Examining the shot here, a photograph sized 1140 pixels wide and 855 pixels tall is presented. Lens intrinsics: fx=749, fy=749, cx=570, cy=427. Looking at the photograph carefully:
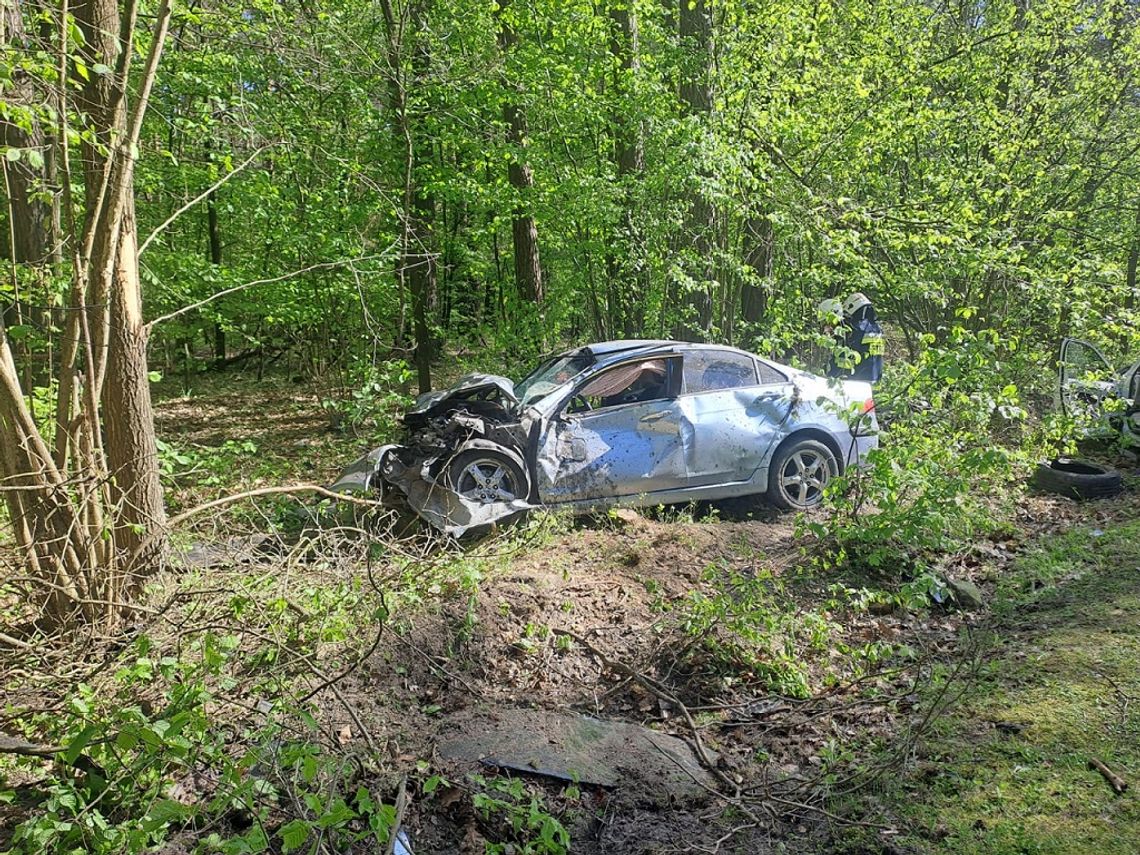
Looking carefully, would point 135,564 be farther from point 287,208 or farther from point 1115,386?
point 1115,386

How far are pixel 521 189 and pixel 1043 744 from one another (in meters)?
8.50

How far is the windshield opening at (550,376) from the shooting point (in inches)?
289

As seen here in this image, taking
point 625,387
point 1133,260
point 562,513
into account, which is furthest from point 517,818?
point 1133,260

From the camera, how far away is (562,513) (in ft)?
22.1

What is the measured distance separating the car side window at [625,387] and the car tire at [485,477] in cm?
87

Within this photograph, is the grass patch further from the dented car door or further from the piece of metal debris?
the dented car door

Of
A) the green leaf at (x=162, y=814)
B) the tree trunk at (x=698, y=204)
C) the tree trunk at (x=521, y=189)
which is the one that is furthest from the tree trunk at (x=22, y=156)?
the tree trunk at (x=698, y=204)

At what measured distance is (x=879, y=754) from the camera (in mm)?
3785

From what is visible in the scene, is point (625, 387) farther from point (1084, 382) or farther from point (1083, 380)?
point (1083, 380)

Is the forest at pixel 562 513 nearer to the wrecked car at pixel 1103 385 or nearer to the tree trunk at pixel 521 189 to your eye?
the tree trunk at pixel 521 189

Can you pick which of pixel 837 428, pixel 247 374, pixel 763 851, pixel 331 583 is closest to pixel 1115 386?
pixel 837 428

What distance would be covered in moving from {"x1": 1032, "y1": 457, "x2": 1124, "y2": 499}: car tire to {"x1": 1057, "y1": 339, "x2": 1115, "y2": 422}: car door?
29.6 inches

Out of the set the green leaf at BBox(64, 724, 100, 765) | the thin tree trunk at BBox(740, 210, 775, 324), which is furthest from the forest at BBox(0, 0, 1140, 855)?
the thin tree trunk at BBox(740, 210, 775, 324)

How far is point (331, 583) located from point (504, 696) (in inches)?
53.4
